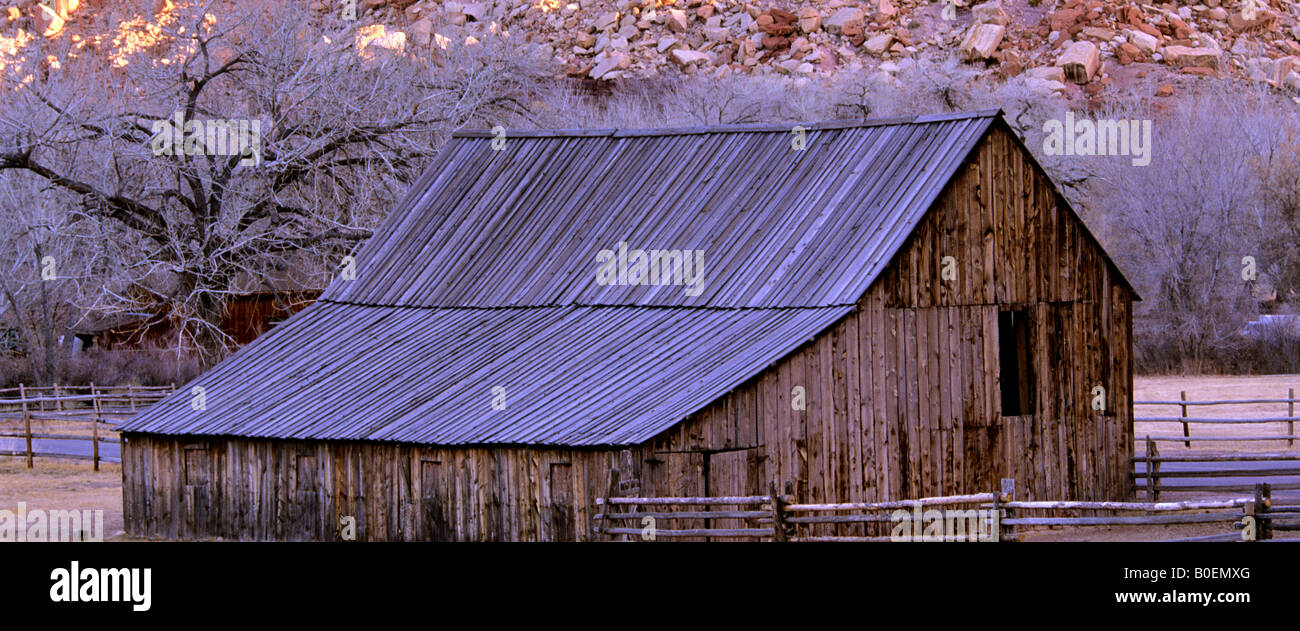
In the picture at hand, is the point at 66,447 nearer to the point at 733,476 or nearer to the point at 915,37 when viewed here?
the point at 733,476

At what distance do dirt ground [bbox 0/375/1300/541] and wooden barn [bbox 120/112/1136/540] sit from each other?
1367 millimetres

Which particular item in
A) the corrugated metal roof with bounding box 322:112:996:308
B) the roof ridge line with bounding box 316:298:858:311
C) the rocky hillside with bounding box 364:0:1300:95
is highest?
the rocky hillside with bounding box 364:0:1300:95

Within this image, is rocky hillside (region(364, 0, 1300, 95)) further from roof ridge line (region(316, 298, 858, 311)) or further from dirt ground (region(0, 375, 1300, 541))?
roof ridge line (region(316, 298, 858, 311))

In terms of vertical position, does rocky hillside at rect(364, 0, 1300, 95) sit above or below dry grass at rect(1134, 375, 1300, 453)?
above

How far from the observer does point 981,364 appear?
28.0 metres

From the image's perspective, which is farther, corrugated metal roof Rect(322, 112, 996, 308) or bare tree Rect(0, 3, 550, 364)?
bare tree Rect(0, 3, 550, 364)

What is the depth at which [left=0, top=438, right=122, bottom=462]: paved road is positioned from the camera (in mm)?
42681

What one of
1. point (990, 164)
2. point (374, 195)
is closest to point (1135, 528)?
point (990, 164)

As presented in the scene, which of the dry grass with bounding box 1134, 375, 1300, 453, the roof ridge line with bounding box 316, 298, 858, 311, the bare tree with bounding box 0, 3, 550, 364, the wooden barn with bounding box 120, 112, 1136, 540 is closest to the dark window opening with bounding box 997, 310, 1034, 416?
the wooden barn with bounding box 120, 112, 1136, 540

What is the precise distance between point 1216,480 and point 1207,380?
24328mm

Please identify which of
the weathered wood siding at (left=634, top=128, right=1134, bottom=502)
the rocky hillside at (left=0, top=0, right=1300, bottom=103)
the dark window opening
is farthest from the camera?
→ the rocky hillside at (left=0, top=0, right=1300, bottom=103)

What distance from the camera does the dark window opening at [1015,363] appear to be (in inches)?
1133

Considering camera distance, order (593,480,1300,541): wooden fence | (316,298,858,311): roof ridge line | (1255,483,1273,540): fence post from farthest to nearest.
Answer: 1. (316,298,858,311): roof ridge line
2. (593,480,1300,541): wooden fence
3. (1255,483,1273,540): fence post

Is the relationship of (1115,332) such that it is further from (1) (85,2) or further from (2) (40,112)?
(1) (85,2)
